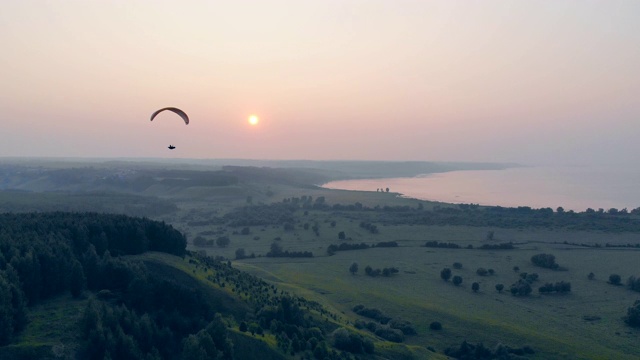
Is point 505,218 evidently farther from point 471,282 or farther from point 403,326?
point 403,326

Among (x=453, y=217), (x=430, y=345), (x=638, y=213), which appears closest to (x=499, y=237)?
(x=453, y=217)

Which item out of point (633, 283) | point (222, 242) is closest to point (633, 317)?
point (633, 283)

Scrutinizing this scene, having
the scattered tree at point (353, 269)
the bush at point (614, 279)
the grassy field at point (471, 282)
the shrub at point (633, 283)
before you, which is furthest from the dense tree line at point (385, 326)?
the bush at point (614, 279)

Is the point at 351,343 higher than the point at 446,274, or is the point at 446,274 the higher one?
the point at 446,274

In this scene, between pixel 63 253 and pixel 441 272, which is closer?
pixel 63 253

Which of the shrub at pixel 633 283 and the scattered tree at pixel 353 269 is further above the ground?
the shrub at pixel 633 283

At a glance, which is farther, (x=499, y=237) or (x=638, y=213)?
(x=638, y=213)

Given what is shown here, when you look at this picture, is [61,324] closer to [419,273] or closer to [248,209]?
[419,273]

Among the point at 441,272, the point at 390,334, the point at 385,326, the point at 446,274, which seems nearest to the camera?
the point at 390,334

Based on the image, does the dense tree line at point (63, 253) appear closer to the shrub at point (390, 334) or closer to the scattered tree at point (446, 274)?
the shrub at point (390, 334)
